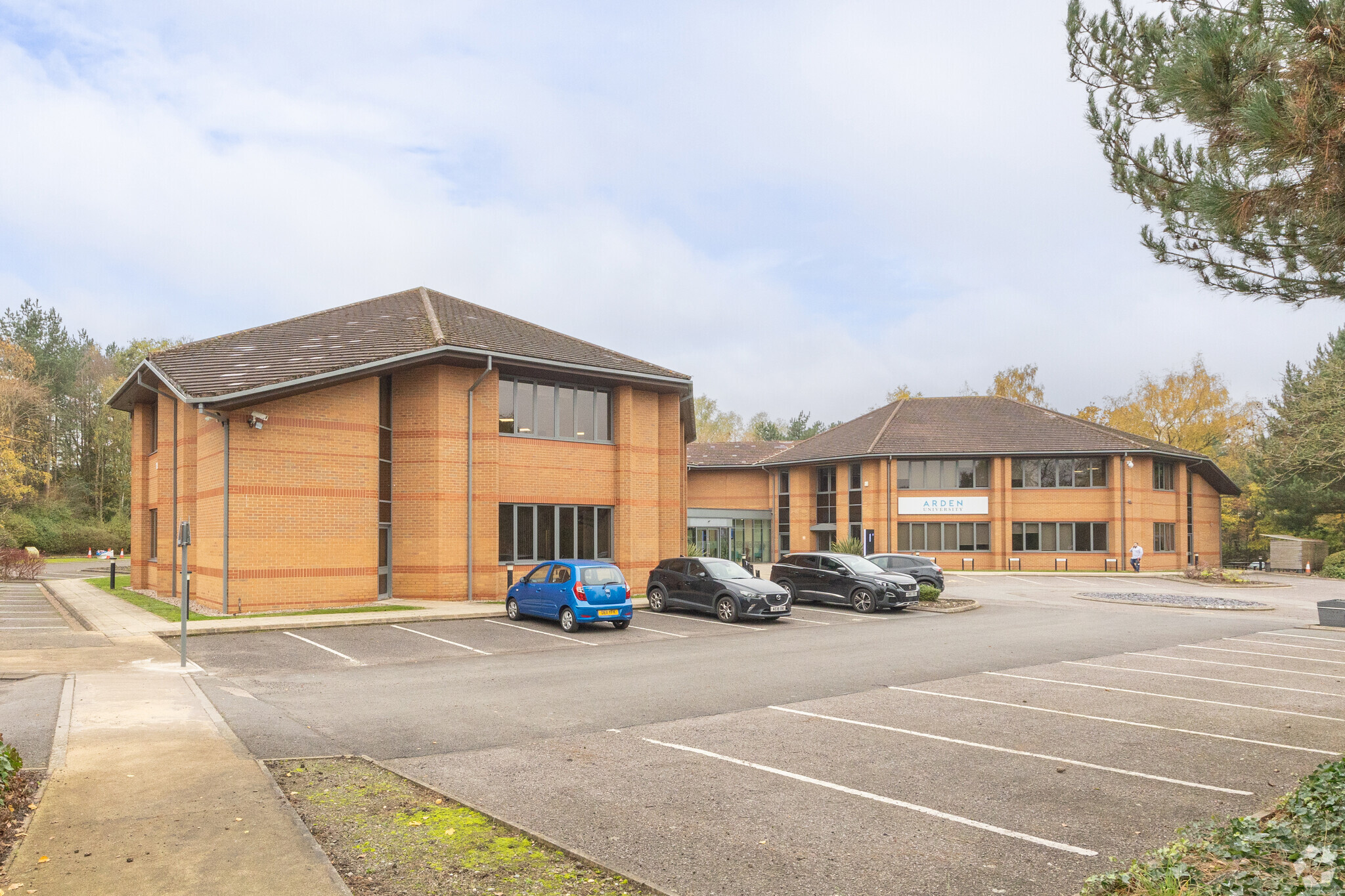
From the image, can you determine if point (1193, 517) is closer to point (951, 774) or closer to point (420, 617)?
point (420, 617)

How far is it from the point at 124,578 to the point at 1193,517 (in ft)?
169

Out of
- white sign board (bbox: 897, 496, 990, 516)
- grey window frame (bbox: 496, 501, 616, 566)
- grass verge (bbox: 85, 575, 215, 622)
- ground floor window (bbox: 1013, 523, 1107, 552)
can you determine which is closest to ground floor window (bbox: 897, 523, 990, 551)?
white sign board (bbox: 897, 496, 990, 516)

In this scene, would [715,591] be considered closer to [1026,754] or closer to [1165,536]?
[1026,754]

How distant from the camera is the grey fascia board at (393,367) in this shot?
18031 millimetres

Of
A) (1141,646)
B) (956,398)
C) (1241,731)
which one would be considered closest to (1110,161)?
(1241,731)

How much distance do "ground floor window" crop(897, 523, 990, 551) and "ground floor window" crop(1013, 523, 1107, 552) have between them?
168 cm

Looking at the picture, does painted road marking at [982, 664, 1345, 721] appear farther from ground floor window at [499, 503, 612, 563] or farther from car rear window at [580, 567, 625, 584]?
ground floor window at [499, 503, 612, 563]

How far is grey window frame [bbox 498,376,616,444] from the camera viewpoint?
23547mm

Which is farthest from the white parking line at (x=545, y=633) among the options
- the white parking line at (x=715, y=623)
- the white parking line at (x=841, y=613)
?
the white parking line at (x=841, y=613)

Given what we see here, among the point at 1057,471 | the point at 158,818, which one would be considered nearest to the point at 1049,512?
the point at 1057,471

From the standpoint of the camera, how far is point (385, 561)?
22.2 metres

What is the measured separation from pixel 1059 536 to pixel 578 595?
3418 centimetres

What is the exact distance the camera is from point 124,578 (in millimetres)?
32062

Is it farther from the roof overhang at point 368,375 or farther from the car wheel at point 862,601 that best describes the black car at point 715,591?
the roof overhang at point 368,375
